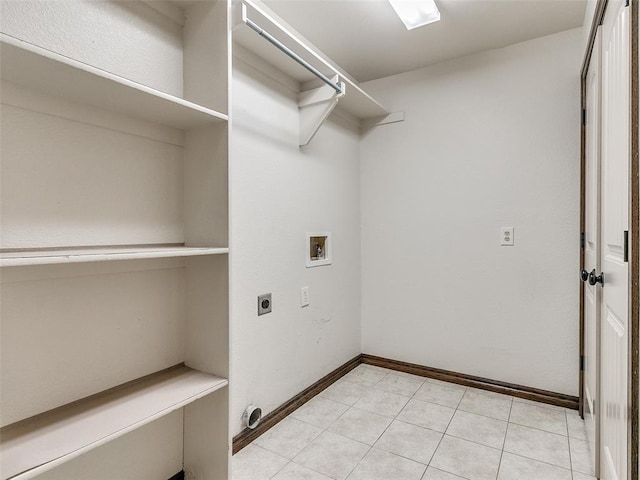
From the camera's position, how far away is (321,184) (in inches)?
94.6

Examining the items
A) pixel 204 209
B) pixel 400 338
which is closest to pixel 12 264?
pixel 204 209

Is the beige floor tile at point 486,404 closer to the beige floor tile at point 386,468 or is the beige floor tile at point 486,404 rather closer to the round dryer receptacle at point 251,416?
the beige floor tile at point 386,468

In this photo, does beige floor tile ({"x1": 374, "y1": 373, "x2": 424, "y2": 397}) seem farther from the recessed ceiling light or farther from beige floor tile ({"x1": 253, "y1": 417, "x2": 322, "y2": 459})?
the recessed ceiling light

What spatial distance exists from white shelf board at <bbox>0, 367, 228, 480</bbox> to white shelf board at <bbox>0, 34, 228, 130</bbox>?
35.3 inches

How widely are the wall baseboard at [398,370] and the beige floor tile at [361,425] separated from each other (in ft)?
0.95

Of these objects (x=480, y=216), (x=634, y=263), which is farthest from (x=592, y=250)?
(x=634, y=263)

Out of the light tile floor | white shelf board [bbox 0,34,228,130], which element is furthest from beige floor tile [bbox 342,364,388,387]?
white shelf board [bbox 0,34,228,130]

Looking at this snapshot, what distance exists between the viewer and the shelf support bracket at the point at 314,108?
205 cm

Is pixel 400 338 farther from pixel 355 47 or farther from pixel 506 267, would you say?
pixel 355 47

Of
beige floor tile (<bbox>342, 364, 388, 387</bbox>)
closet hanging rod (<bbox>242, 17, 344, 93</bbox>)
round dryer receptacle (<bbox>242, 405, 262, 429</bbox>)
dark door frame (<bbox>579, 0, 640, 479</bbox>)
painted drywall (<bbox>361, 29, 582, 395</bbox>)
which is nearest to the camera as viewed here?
dark door frame (<bbox>579, 0, 640, 479</bbox>)

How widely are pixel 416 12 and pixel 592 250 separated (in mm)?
1508

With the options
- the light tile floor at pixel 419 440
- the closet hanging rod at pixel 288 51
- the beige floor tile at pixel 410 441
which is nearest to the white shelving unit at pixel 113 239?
the closet hanging rod at pixel 288 51

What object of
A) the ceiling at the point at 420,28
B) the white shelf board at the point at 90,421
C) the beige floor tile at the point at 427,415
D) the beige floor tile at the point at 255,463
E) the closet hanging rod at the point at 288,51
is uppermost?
the ceiling at the point at 420,28

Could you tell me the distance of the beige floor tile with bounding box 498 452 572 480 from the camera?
1.52 metres
